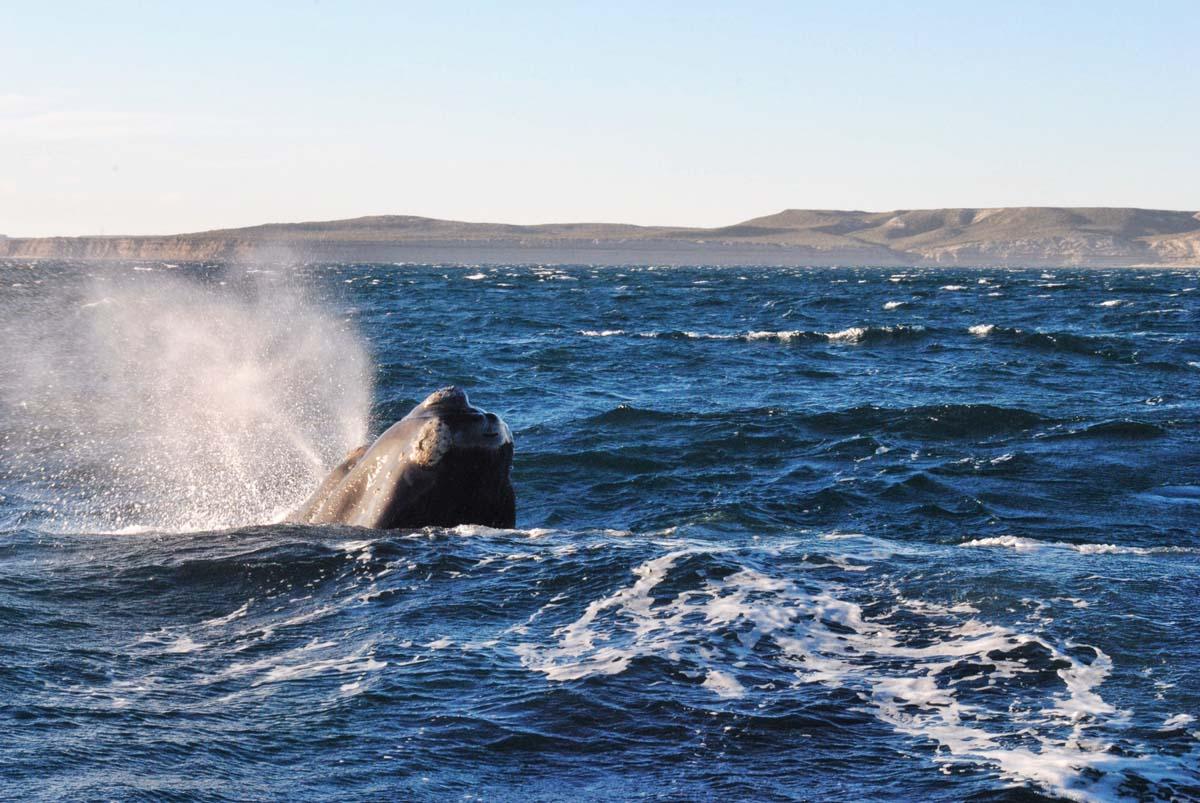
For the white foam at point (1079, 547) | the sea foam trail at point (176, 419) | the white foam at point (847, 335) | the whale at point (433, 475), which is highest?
the whale at point (433, 475)

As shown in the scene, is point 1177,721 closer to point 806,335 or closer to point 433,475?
point 433,475

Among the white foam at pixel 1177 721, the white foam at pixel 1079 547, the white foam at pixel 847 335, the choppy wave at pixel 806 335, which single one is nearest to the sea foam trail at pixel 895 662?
the white foam at pixel 1177 721

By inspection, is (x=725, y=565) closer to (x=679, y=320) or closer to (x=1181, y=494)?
(x=1181, y=494)

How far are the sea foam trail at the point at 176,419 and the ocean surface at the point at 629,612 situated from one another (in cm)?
13

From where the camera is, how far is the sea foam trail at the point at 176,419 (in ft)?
50.9

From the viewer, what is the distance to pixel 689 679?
749 cm

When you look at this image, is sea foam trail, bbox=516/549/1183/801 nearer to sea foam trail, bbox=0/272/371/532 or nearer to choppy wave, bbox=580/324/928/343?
sea foam trail, bbox=0/272/371/532

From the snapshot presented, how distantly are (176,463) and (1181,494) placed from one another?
12933mm

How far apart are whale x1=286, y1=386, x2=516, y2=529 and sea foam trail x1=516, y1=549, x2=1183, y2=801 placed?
180cm

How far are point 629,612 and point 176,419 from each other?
49.8ft

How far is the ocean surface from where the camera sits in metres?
6.25

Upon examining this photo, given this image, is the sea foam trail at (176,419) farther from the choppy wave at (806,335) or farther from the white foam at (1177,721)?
the choppy wave at (806,335)

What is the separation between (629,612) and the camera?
9.05 m

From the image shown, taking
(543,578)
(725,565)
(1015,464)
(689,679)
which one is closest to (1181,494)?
(1015,464)
